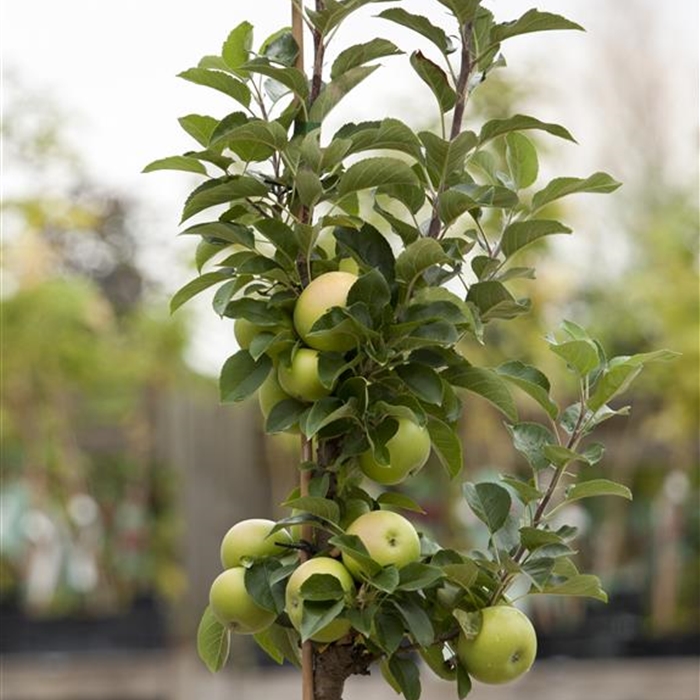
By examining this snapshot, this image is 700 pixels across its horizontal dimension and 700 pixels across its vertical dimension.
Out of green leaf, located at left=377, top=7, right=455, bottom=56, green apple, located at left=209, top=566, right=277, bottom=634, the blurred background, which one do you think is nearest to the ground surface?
the blurred background

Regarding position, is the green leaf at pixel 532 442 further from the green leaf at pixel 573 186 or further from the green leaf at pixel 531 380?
the green leaf at pixel 573 186

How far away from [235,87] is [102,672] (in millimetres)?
4561

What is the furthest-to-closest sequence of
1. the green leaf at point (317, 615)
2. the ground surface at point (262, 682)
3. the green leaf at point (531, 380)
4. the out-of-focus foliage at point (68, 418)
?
the out-of-focus foliage at point (68, 418), the ground surface at point (262, 682), the green leaf at point (531, 380), the green leaf at point (317, 615)

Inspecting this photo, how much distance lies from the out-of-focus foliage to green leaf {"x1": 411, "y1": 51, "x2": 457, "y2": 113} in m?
4.59

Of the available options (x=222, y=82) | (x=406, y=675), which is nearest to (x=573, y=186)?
(x=222, y=82)

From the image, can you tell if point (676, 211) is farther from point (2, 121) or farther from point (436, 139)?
point (436, 139)

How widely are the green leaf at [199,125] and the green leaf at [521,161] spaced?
222mm

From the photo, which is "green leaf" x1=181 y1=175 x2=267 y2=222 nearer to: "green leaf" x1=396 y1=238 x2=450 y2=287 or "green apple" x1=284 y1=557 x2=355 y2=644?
"green leaf" x1=396 y1=238 x2=450 y2=287

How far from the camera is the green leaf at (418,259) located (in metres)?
0.90

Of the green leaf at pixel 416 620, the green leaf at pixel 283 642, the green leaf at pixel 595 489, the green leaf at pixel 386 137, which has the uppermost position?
the green leaf at pixel 386 137

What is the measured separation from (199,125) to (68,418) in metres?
Result: 5.06

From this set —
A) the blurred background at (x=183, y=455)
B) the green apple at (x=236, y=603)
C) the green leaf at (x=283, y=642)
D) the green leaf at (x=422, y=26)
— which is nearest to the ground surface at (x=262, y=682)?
the blurred background at (x=183, y=455)

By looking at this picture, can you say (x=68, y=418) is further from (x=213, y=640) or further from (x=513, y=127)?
(x=513, y=127)

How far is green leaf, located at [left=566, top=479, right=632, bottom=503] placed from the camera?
93 cm
